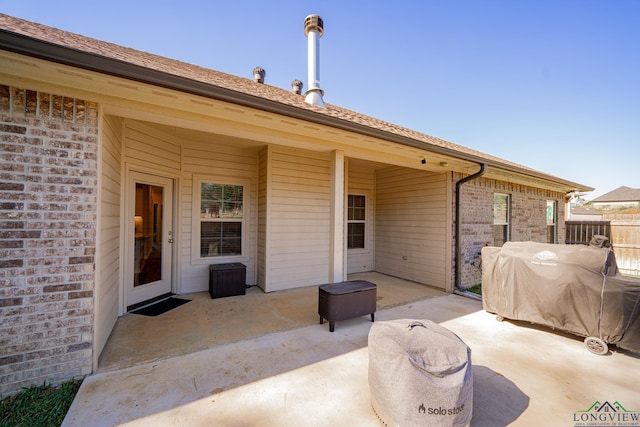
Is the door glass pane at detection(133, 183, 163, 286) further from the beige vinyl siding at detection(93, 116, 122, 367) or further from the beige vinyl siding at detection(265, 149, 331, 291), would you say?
the beige vinyl siding at detection(265, 149, 331, 291)

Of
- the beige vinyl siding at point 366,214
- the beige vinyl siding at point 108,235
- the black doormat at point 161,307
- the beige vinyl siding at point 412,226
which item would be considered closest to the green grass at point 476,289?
the beige vinyl siding at point 412,226

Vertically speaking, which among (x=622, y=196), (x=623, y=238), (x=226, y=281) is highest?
(x=622, y=196)

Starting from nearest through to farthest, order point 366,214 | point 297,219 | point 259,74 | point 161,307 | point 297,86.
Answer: point 161,307
point 297,219
point 259,74
point 366,214
point 297,86

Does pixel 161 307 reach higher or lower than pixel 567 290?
lower

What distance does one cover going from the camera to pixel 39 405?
2.03m

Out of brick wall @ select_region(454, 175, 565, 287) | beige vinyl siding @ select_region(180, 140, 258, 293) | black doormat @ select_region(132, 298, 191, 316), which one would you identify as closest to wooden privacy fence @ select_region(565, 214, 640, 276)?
brick wall @ select_region(454, 175, 565, 287)

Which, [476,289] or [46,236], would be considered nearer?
[46,236]

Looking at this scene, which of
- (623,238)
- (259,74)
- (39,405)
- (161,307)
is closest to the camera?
(39,405)

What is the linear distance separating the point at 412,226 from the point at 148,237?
5.71 meters

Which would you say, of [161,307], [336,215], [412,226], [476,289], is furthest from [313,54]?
[476,289]

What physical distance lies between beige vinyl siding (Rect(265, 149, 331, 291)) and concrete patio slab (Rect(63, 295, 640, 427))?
6.87 feet

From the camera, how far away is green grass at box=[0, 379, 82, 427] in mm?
1867

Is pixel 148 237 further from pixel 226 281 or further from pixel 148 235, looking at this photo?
pixel 226 281

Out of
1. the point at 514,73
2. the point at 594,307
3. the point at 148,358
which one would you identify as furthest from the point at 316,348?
the point at 514,73
